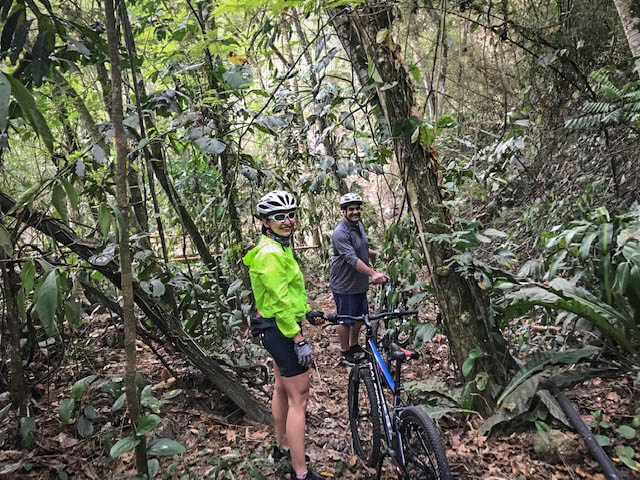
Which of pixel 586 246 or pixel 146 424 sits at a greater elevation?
pixel 586 246

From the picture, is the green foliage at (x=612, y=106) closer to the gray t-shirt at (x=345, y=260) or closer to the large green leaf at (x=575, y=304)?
the large green leaf at (x=575, y=304)

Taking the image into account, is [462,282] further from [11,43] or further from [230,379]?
[11,43]

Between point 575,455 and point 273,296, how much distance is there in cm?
220

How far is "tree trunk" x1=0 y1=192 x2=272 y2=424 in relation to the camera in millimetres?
2312

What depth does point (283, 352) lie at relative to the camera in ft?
9.34

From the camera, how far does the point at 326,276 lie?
9.61m

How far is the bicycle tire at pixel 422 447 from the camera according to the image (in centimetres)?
222

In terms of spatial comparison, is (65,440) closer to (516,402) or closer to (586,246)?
(516,402)

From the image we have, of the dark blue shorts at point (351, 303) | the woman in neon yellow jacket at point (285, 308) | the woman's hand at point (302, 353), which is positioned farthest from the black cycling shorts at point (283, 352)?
the dark blue shorts at point (351, 303)

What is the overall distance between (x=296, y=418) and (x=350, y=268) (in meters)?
1.98

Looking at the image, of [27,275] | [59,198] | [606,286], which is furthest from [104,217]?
[606,286]

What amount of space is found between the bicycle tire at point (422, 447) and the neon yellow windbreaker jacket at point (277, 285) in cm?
89

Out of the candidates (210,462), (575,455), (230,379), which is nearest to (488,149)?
(575,455)

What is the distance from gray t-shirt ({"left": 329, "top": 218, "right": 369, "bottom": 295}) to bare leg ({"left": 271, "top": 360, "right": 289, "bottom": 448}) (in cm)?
165
